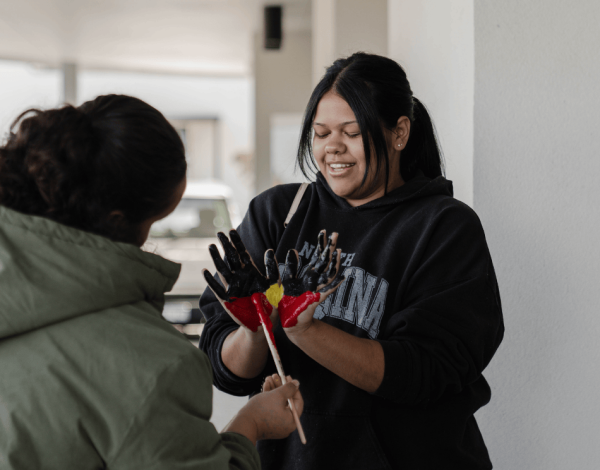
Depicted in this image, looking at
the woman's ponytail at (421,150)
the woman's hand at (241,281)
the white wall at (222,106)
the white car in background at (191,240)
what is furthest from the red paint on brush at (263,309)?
the white wall at (222,106)

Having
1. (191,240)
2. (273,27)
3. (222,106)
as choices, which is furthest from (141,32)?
(222,106)

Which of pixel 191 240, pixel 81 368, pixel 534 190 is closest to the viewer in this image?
pixel 81 368

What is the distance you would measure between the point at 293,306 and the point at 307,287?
45 mm

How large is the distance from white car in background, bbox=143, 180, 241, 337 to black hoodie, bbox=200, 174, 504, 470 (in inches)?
122

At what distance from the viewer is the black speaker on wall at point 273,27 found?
19.5ft

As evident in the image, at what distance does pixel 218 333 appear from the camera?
1.27m

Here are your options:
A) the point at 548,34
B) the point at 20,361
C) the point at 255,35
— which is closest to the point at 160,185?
the point at 20,361

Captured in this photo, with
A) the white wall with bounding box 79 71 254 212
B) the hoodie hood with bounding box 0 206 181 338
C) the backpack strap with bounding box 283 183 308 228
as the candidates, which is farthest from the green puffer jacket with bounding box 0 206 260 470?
the white wall with bounding box 79 71 254 212

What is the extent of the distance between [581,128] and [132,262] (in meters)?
1.34

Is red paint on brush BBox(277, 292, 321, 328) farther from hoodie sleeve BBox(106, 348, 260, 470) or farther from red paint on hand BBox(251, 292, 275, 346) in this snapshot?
hoodie sleeve BBox(106, 348, 260, 470)

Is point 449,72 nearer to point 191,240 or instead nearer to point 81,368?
point 81,368

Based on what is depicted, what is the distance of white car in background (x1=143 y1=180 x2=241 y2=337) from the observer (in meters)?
4.32

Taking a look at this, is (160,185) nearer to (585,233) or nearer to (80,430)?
(80,430)

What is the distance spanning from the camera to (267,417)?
39.5 inches
